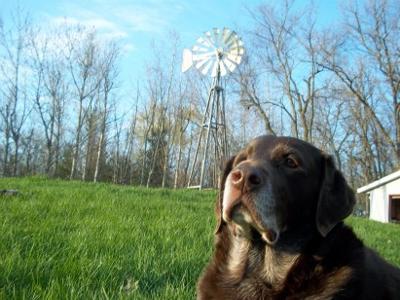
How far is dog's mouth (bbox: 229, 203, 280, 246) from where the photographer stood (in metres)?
2.87

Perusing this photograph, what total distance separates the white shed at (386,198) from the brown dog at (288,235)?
27326 millimetres

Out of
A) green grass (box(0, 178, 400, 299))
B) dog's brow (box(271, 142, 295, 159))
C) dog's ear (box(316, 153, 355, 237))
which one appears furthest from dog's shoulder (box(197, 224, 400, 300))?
dog's brow (box(271, 142, 295, 159))

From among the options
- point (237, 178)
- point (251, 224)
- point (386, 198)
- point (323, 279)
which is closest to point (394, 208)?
point (386, 198)

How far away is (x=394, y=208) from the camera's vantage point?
30625 mm

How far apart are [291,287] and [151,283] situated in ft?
4.34

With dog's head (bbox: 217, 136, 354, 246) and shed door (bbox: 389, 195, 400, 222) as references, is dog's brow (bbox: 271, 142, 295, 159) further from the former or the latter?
shed door (bbox: 389, 195, 400, 222)

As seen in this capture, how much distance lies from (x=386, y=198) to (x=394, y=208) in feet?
5.53

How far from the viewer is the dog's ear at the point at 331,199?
10.0 ft

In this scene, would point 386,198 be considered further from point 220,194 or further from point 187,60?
point 220,194

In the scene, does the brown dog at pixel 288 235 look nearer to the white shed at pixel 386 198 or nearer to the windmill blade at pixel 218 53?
the windmill blade at pixel 218 53

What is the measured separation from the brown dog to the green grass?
61cm

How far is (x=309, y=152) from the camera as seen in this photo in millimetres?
3326

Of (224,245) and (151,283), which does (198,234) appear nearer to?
(151,283)

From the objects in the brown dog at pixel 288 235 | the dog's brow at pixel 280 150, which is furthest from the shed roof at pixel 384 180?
the dog's brow at pixel 280 150
